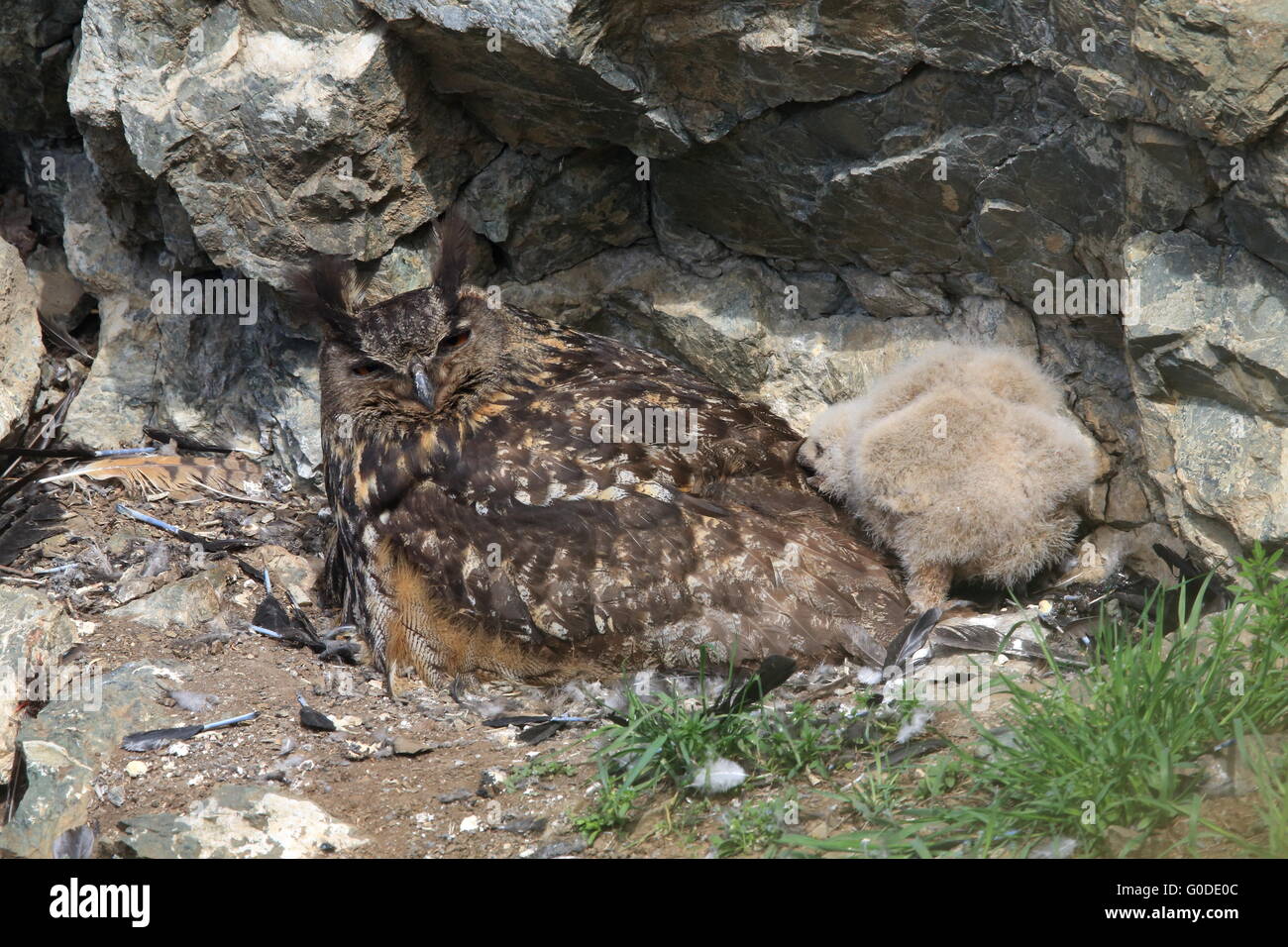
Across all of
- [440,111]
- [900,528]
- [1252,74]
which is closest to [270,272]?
[440,111]

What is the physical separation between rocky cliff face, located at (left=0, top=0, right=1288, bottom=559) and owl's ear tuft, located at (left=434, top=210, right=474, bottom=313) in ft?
1.87

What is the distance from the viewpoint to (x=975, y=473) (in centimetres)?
389

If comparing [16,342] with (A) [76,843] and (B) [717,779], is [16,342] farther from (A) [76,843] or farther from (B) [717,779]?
(B) [717,779]

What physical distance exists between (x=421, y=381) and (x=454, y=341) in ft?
0.70

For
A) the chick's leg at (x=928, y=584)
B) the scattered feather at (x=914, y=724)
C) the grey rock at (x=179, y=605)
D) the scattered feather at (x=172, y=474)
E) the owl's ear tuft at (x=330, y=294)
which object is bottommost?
the scattered feather at (x=914, y=724)

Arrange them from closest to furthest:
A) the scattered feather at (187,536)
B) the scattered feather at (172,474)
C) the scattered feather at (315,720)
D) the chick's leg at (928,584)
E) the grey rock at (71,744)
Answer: the grey rock at (71,744) → the scattered feather at (315,720) → the chick's leg at (928,584) → the scattered feather at (187,536) → the scattered feather at (172,474)

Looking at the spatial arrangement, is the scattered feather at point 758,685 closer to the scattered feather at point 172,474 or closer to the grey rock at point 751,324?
the grey rock at point 751,324

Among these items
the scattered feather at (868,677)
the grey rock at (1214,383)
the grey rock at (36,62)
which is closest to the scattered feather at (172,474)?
Answer: the grey rock at (36,62)

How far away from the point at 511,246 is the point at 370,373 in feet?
3.70

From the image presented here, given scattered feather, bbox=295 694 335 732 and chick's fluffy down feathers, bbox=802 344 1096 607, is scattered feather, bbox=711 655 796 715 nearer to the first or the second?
chick's fluffy down feathers, bbox=802 344 1096 607

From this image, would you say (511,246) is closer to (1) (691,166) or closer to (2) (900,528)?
(1) (691,166)

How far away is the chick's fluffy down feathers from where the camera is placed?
389cm

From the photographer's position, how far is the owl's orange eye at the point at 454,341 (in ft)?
13.5

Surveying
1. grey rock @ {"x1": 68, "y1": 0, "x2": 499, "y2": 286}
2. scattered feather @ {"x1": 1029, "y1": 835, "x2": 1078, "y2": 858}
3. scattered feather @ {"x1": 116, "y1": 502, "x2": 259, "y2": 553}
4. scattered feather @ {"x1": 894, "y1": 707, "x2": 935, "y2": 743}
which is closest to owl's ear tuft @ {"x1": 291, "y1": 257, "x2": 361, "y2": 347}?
grey rock @ {"x1": 68, "y1": 0, "x2": 499, "y2": 286}
